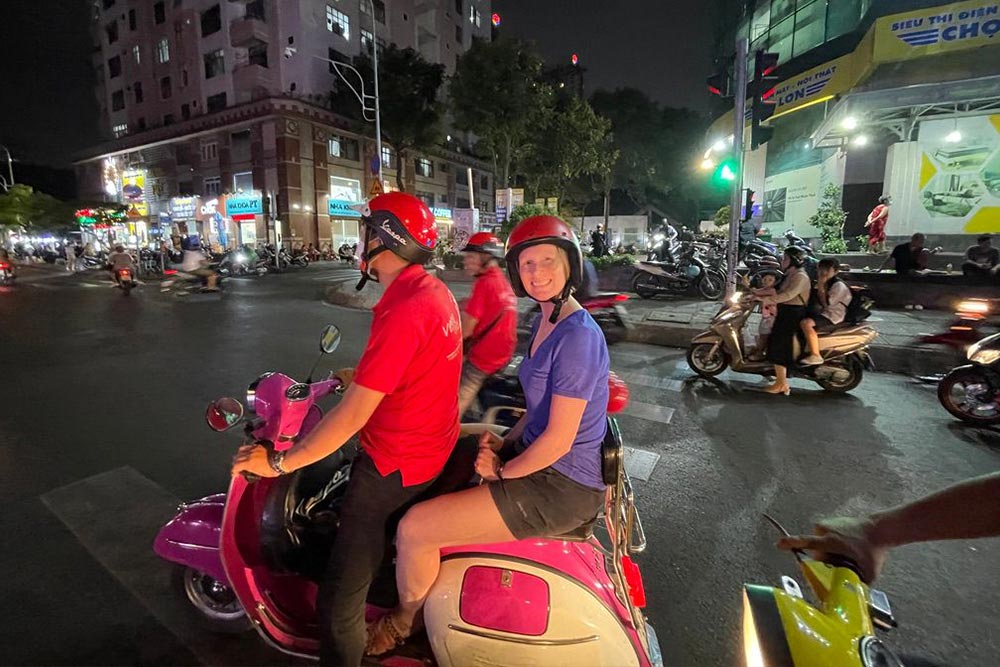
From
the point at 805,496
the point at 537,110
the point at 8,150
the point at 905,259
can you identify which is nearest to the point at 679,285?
the point at 905,259

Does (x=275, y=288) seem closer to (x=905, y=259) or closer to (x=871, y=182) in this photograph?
(x=905, y=259)

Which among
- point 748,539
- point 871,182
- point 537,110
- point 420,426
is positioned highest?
point 537,110

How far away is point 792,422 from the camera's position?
506cm

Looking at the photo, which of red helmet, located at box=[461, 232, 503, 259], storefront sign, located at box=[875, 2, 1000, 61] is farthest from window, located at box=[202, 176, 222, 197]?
red helmet, located at box=[461, 232, 503, 259]

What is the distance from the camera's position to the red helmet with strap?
1.81 meters

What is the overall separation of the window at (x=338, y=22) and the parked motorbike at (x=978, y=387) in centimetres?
3966

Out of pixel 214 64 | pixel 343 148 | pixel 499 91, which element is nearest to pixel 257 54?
pixel 214 64

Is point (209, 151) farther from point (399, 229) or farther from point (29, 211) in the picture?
point (399, 229)

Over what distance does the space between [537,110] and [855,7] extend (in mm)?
14609

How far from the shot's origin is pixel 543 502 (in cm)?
170

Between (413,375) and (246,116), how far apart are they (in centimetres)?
3784

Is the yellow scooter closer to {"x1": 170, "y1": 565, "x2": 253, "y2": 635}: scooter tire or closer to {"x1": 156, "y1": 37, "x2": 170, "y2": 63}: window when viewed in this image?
{"x1": 170, "y1": 565, "x2": 253, "y2": 635}: scooter tire

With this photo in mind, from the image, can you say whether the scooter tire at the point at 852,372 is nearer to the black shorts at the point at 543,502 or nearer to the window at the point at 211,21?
the black shorts at the point at 543,502

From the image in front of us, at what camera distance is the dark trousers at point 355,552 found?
1771 millimetres
